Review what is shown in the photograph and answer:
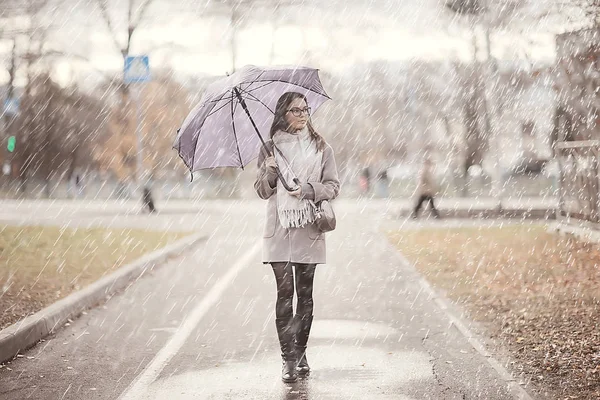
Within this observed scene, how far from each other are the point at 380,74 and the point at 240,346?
4974 cm

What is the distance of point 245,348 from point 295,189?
82.2 inches

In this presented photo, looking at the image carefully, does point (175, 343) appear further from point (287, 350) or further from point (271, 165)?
point (271, 165)

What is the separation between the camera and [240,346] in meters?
7.17

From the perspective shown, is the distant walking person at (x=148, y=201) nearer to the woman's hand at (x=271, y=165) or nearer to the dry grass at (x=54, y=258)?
the dry grass at (x=54, y=258)

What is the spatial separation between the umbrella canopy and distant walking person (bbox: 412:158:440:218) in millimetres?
19242

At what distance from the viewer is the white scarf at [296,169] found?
5.64 metres

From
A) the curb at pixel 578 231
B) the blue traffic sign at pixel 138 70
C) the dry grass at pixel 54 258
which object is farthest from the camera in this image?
the blue traffic sign at pixel 138 70

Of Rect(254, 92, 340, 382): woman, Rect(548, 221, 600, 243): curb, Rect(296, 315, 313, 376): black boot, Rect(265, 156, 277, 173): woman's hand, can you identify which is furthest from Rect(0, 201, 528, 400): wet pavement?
Rect(548, 221, 600, 243): curb

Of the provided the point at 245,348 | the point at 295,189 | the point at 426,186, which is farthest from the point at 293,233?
the point at 426,186

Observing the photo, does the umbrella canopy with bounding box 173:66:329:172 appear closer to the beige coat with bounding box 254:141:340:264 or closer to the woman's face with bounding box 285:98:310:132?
the woman's face with bounding box 285:98:310:132

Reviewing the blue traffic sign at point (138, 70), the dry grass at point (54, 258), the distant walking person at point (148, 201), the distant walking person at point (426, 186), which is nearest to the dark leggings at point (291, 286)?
the dry grass at point (54, 258)

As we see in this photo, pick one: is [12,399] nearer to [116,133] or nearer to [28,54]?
[28,54]

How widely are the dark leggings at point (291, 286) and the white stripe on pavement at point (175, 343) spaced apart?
1.11m

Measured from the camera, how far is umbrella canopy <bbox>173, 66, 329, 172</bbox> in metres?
6.08
